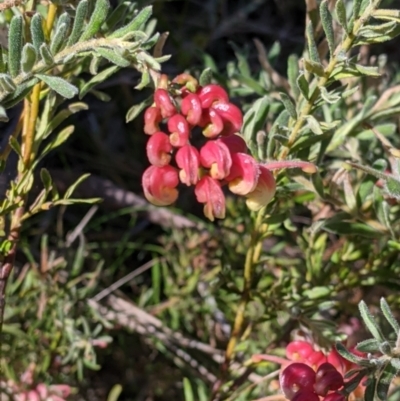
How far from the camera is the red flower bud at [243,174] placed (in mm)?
638

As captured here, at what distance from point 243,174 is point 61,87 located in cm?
19

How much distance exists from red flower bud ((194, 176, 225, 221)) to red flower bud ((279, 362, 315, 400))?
0.67ft

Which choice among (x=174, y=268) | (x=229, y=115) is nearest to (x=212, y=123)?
(x=229, y=115)

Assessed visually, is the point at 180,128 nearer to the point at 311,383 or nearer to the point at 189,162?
the point at 189,162

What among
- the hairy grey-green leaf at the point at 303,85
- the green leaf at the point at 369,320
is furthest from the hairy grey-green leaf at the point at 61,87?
the green leaf at the point at 369,320

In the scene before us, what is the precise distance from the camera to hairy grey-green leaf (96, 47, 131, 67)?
67 centimetres

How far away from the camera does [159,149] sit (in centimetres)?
64

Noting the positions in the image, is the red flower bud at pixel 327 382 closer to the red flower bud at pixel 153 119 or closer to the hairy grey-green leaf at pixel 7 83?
the red flower bud at pixel 153 119

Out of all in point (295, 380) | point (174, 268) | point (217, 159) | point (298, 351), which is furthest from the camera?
point (174, 268)

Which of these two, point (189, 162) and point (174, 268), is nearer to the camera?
point (189, 162)

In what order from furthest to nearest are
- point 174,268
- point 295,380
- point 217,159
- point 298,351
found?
1. point 174,268
2. point 298,351
3. point 295,380
4. point 217,159

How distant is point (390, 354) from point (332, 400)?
0.08 m

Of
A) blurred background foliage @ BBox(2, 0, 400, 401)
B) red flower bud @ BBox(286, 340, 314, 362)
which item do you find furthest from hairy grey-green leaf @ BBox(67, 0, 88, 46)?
red flower bud @ BBox(286, 340, 314, 362)

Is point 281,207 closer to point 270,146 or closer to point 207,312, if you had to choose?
point 270,146
